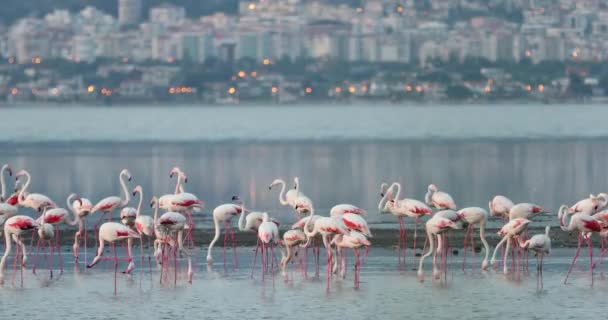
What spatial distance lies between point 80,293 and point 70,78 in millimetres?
163099

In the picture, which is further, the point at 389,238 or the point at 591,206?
the point at 389,238

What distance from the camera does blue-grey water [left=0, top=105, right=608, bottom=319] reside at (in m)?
16.9

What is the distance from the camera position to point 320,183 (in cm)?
3588

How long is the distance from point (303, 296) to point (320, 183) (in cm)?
1838

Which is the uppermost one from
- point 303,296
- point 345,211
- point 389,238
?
point 345,211

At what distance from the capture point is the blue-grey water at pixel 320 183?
16922mm

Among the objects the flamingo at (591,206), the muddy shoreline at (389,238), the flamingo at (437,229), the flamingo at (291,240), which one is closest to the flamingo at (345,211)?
the flamingo at (291,240)

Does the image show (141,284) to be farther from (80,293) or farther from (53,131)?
(53,131)

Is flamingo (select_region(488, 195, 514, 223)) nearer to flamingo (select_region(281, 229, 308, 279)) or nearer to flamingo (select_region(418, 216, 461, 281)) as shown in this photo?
flamingo (select_region(418, 216, 461, 281))

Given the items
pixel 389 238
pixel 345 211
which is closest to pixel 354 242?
pixel 345 211

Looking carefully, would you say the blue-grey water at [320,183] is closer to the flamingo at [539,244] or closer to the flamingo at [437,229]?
the flamingo at [437,229]

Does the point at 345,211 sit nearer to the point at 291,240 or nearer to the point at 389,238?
the point at 291,240

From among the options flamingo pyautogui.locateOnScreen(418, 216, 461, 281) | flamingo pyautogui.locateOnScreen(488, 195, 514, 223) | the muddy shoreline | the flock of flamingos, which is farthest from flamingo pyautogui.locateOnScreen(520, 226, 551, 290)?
the muddy shoreline

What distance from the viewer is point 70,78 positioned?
17925 centimetres
